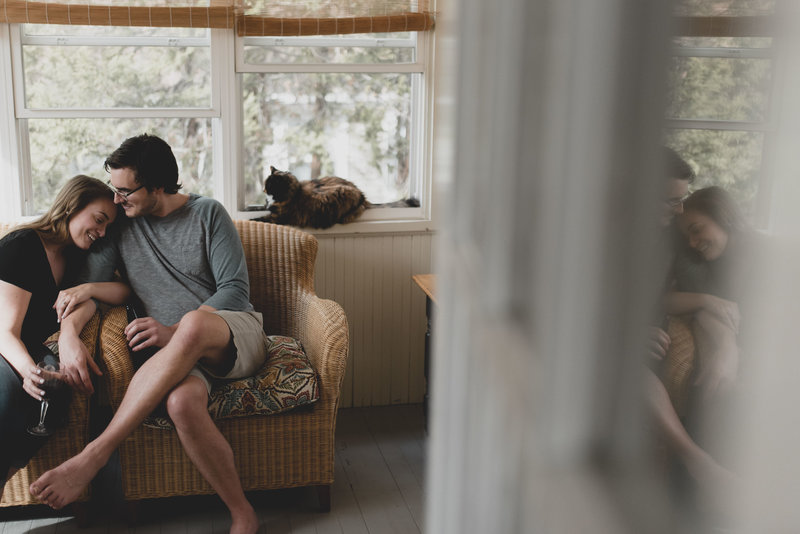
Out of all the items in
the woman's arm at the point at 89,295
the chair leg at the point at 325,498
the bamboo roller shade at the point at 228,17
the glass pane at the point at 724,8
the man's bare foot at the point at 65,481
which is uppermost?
the bamboo roller shade at the point at 228,17

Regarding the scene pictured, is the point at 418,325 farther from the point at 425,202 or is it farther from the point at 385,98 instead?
the point at 385,98

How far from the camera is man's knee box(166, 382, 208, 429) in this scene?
87.4 inches

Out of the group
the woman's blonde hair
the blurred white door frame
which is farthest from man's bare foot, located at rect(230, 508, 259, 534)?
the blurred white door frame

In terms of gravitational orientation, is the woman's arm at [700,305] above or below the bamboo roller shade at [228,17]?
below

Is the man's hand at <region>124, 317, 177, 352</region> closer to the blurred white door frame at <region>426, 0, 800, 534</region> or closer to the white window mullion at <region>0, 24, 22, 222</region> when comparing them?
the white window mullion at <region>0, 24, 22, 222</region>

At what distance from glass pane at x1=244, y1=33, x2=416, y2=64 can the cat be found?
454 mm

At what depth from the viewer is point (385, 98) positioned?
327cm

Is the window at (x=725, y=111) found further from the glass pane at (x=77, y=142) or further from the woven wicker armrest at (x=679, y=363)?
the glass pane at (x=77, y=142)

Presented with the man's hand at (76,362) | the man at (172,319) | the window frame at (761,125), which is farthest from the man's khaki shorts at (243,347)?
the window frame at (761,125)

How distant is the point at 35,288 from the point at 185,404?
625mm

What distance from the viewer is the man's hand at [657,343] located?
16cm

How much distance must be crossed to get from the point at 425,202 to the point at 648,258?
3.20 m

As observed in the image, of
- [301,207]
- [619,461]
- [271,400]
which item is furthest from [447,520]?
[301,207]

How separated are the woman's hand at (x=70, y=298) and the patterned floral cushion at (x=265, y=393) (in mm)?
437
